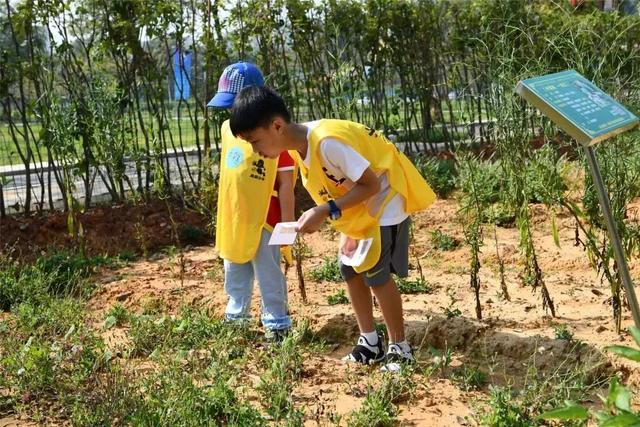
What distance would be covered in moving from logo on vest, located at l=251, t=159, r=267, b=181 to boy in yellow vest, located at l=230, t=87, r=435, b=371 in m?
0.42

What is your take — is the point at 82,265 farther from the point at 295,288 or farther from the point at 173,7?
the point at 173,7

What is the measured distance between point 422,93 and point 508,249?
5022mm

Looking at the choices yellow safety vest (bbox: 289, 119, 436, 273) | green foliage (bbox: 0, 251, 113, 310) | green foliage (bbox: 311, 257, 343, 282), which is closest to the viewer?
yellow safety vest (bbox: 289, 119, 436, 273)

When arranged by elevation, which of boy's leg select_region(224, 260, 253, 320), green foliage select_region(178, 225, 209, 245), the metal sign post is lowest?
green foliage select_region(178, 225, 209, 245)

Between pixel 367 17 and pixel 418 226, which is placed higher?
pixel 367 17

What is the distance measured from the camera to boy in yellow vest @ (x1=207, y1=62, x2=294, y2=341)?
13.9 ft

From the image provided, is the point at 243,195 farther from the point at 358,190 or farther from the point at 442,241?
the point at 442,241

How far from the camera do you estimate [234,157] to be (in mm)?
4289

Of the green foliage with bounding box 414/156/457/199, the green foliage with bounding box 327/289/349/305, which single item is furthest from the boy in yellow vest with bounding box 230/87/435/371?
→ the green foliage with bounding box 414/156/457/199

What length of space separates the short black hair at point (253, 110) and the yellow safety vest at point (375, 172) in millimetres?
208

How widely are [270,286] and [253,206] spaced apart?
42 centimetres

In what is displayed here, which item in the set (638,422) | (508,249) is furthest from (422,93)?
(638,422)

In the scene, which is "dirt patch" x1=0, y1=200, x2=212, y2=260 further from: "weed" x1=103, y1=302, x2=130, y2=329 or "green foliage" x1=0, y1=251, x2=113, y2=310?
"weed" x1=103, y1=302, x2=130, y2=329

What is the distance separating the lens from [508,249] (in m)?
6.27
